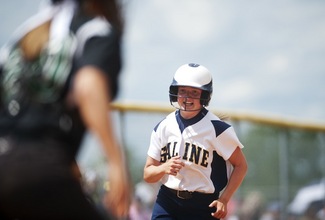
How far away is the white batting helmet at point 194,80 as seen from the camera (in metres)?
6.02

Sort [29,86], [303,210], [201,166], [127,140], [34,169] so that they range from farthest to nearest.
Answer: [303,210] → [127,140] → [201,166] → [29,86] → [34,169]

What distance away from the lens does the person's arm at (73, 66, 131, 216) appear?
291 centimetres

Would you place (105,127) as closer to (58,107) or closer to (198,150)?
(58,107)

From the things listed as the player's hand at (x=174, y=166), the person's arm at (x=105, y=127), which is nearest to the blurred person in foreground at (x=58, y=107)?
the person's arm at (x=105, y=127)

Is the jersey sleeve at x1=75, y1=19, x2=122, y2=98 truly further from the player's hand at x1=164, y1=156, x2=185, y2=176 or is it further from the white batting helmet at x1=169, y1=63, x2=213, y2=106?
the white batting helmet at x1=169, y1=63, x2=213, y2=106

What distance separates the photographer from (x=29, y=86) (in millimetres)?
3113

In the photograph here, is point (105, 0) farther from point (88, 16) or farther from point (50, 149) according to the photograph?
point (50, 149)

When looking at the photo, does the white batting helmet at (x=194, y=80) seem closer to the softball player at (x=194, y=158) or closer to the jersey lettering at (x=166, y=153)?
the softball player at (x=194, y=158)

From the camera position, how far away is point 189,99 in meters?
6.00

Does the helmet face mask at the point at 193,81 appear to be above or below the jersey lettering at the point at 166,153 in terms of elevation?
above

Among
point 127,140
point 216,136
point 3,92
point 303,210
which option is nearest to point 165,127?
point 216,136

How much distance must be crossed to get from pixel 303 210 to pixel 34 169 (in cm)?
1232

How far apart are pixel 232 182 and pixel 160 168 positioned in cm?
54

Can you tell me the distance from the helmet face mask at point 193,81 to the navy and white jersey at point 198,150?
0.14 metres
